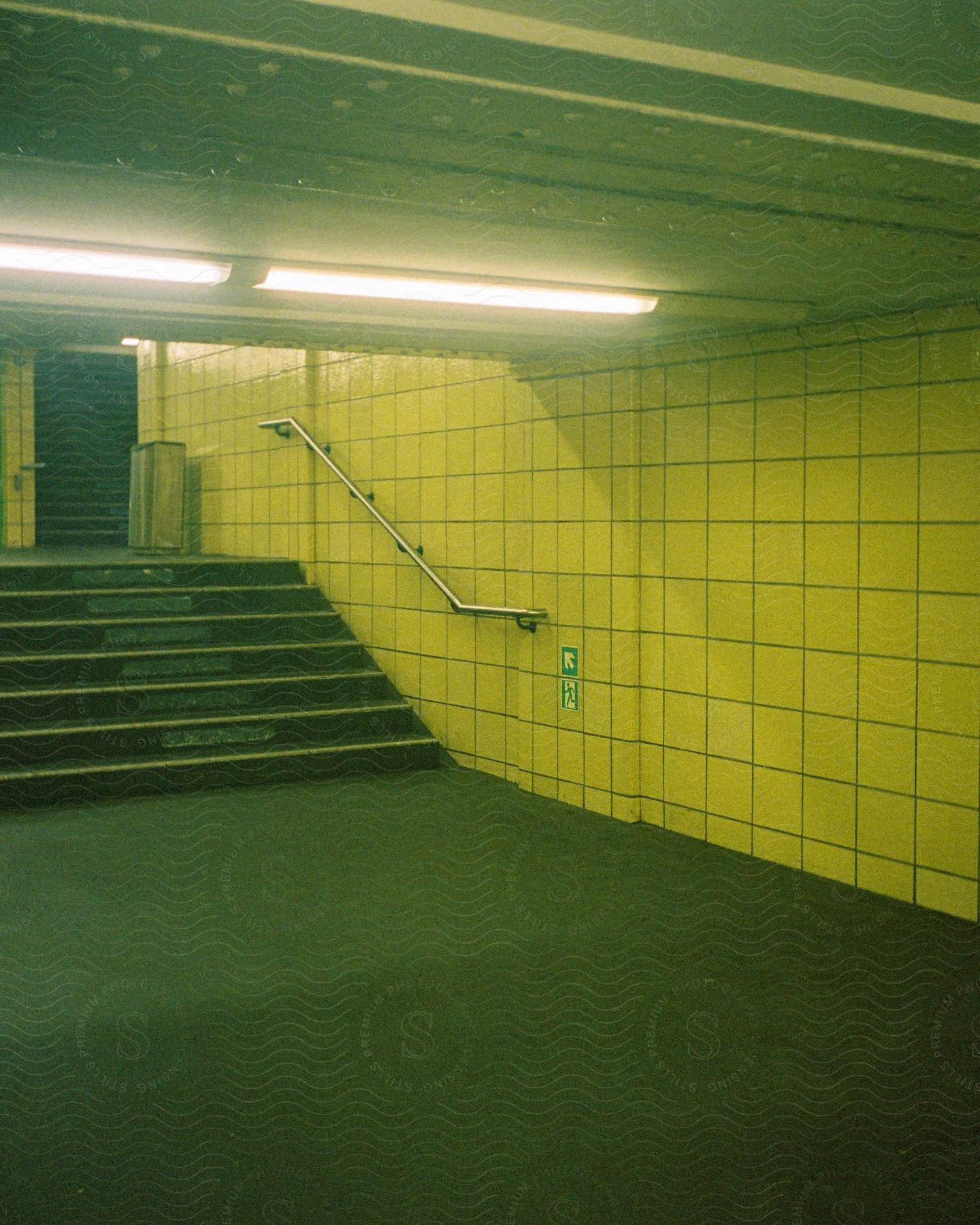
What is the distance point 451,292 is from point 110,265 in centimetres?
94

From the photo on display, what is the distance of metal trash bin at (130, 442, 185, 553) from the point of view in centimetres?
769

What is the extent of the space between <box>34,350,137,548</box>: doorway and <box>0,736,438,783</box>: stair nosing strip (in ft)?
16.1

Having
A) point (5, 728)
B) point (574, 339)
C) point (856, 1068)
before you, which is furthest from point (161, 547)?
point (856, 1068)

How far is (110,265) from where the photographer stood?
2.82 meters

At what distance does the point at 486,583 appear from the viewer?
538cm

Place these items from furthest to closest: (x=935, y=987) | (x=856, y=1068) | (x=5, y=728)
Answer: (x=5, y=728) → (x=935, y=987) → (x=856, y=1068)

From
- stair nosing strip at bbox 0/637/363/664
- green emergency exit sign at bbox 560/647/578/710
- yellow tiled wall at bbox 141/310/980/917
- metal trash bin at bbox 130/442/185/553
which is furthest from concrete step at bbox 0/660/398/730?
metal trash bin at bbox 130/442/185/553

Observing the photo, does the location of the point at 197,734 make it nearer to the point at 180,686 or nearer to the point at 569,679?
the point at 180,686

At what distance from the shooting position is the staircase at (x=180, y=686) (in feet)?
16.1

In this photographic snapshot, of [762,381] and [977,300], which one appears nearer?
[977,300]

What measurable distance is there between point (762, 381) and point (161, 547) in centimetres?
486

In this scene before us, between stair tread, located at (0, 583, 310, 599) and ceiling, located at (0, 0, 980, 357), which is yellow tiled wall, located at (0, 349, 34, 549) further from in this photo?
ceiling, located at (0, 0, 980, 357)

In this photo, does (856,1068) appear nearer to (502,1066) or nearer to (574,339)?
(502,1066)

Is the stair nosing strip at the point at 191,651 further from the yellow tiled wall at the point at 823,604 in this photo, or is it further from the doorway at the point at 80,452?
the doorway at the point at 80,452
